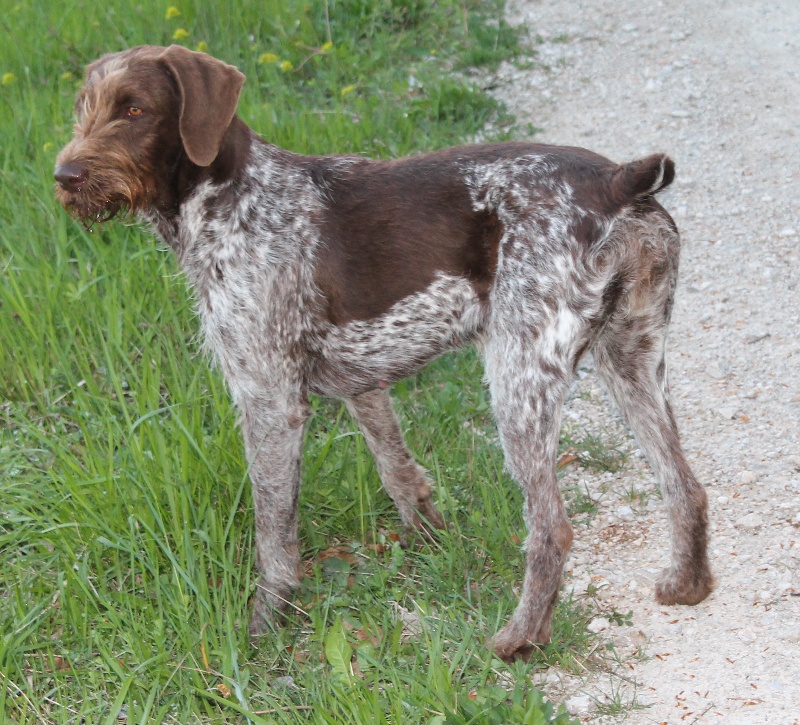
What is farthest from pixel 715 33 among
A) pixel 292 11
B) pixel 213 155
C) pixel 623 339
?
pixel 213 155

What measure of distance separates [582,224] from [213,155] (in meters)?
1.49

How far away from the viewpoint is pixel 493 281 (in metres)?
4.25

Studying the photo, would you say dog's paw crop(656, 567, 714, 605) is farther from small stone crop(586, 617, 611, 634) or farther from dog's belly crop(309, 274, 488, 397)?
dog's belly crop(309, 274, 488, 397)

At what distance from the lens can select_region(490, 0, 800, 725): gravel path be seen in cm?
403

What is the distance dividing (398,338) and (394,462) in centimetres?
73

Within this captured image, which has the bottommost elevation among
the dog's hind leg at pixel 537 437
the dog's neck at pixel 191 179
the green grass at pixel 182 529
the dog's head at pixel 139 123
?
the green grass at pixel 182 529

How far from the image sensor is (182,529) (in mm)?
4574

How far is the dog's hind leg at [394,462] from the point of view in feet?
16.0

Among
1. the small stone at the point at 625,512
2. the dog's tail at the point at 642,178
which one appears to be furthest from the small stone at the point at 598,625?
the dog's tail at the point at 642,178

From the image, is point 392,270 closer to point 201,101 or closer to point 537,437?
point 537,437

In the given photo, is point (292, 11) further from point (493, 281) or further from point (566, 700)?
point (566, 700)

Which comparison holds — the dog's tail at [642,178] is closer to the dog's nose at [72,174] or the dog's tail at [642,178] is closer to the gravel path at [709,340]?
the gravel path at [709,340]

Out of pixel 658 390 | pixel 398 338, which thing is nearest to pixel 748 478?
pixel 658 390

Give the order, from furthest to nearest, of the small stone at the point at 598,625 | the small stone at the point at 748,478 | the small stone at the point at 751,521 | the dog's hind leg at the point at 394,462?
the small stone at the point at 748,478, the dog's hind leg at the point at 394,462, the small stone at the point at 751,521, the small stone at the point at 598,625
